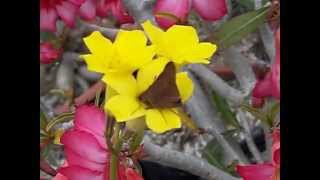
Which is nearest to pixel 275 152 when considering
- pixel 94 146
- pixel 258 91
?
pixel 258 91

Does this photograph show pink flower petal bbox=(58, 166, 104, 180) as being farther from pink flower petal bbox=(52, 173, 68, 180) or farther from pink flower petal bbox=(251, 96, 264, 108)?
pink flower petal bbox=(251, 96, 264, 108)

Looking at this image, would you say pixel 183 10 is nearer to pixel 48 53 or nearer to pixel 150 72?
pixel 150 72

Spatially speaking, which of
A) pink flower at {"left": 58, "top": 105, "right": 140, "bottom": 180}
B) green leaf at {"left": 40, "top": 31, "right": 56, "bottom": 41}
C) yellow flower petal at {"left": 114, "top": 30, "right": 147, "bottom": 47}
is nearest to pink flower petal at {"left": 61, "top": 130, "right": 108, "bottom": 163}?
pink flower at {"left": 58, "top": 105, "right": 140, "bottom": 180}

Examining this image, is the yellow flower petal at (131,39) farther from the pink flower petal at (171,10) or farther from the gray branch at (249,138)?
the gray branch at (249,138)

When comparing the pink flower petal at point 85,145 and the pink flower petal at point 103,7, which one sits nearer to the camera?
the pink flower petal at point 85,145

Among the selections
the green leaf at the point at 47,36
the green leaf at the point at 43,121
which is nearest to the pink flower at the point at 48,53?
the green leaf at the point at 47,36

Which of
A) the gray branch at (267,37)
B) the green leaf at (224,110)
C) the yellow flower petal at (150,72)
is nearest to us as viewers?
the yellow flower petal at (150,72)

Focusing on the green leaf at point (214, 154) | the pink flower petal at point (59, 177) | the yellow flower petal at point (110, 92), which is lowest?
the green leaf at point (214, 154)
